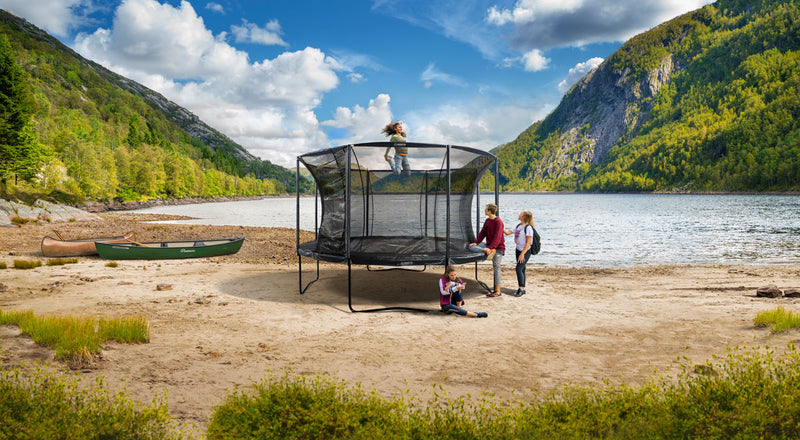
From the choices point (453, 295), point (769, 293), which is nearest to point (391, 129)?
point (453, 295)

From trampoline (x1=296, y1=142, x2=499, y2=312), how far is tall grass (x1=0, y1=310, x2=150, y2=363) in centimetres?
360

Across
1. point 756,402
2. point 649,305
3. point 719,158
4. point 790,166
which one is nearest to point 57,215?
point 649,305

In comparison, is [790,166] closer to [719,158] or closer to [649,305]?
[719,158]

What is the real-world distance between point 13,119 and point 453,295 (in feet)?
186

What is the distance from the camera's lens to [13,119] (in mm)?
46562

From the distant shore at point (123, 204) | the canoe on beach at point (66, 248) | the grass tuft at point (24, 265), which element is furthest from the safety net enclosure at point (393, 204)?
the distant shore at point (123, 204)

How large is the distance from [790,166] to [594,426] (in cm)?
17126

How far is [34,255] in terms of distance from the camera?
18.5 meters

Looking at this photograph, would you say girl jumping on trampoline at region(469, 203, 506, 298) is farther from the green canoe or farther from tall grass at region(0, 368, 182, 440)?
the green canoe

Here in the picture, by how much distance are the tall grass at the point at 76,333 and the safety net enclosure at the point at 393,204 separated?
360 centimetres

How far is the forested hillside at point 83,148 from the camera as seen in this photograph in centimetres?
4688

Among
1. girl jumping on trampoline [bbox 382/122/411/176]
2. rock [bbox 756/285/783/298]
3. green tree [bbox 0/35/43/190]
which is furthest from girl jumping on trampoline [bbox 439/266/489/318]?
green tree [bbox 0/35/43/190]

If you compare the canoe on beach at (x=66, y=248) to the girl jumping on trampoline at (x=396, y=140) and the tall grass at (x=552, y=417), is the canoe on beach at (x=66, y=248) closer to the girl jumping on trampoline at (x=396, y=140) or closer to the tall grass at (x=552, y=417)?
the girl jumping on trampoline at (x=396, y=140)

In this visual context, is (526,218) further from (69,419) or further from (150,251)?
(150,251)
